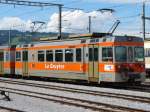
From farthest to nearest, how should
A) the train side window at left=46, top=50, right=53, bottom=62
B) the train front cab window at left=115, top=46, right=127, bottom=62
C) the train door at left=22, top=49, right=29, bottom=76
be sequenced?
1. the train door at left=22, top=49, right=29, bottom=76
2. the train side window at left=46, top=50, right=53, bottom=62
3. the train front cab window at left=115, top=46, right=127, bottom=62

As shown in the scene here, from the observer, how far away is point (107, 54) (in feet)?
80.2

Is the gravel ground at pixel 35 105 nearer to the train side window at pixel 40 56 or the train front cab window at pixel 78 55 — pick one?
the train front cab window at pixel 78 55

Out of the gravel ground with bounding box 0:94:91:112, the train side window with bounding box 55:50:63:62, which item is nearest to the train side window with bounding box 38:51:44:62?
the train side window with bounding box 55:50:63:62

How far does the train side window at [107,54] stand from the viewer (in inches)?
953

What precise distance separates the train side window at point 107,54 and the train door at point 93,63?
1.97 feet

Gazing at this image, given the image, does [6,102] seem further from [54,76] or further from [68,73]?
[54,76]

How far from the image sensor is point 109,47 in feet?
79.6

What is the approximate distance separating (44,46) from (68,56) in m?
3.49

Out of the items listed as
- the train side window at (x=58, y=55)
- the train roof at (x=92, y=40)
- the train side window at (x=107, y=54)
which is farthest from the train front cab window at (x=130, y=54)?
the train side window at (x=58, y=55)

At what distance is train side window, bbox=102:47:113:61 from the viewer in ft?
79.4

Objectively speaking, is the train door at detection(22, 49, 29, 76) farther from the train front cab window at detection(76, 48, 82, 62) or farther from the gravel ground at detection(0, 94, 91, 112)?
the gravel ground at detection(0, 94, 91, 112)

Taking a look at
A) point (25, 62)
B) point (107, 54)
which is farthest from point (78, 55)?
point (25, 62)

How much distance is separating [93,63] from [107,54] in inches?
56.8

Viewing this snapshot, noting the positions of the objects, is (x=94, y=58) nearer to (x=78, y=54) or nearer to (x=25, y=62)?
(x=78, y=54)
